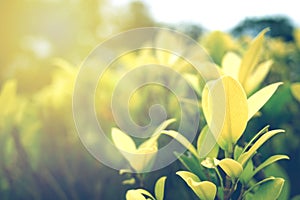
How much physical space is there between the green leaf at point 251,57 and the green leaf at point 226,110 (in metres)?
0.31

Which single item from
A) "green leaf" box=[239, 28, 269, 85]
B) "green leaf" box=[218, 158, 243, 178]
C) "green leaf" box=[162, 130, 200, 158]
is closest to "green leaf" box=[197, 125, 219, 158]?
"green leaf" box=[162, 130, 200, 158]

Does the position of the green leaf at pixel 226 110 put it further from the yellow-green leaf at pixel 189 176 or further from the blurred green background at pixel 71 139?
the blurred green background at pixel 71 139

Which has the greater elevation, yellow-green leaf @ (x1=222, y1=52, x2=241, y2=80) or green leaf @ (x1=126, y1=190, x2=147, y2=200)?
yellow-green leaf @ (x1=222, y1=52, x2=241, y2=80)

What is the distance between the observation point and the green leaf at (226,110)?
1128mm

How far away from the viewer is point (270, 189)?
116 cm

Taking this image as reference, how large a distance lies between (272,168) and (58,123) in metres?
1.10

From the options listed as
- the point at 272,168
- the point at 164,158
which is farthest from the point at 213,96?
the point at 272,168

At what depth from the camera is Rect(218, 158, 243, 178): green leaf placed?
1.08 meters

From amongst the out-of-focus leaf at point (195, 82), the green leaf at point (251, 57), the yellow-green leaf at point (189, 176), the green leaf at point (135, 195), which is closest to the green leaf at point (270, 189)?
the yellow-green leaf at point (189, 176)

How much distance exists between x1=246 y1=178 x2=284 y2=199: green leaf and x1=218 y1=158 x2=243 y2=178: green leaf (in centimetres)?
10

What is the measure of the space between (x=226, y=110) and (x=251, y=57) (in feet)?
1.19

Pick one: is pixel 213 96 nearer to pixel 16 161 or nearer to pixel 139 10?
pixel 16 161

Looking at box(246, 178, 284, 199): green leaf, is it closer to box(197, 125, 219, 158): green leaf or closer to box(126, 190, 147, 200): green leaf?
box(197, 125, 219, 158): green leaf

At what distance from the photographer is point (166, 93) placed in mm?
2016
